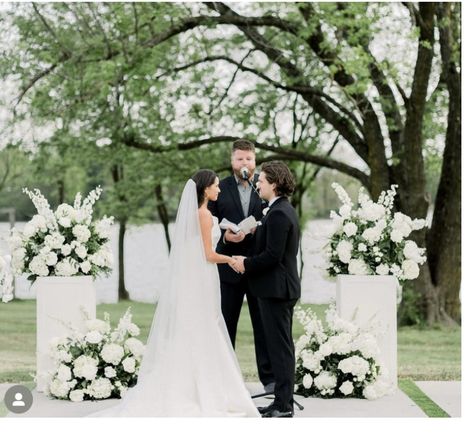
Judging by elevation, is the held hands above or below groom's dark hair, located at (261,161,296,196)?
below

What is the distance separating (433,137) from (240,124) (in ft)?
11.9

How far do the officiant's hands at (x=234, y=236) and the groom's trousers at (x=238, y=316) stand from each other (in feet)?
1.57

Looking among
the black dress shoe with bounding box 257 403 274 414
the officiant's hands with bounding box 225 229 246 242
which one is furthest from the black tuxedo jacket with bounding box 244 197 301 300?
the black dress shoe with bounding box 257 403 274 414

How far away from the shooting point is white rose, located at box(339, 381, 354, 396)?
802 cm

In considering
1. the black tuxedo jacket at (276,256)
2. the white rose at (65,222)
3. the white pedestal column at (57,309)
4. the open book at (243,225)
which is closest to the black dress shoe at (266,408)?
the black tuxedo jacket at (276,256)

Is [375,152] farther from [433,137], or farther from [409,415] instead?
[409,415]

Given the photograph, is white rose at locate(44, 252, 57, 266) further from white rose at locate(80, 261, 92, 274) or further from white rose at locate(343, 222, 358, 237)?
white rose at locate(343, 222, 358, 237)

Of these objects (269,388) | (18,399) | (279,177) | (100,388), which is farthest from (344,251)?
(18,399)

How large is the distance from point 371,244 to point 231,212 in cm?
128

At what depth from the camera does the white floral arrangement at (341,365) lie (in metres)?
8.02

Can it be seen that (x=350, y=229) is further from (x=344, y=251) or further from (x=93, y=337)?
(x=93, y=337)

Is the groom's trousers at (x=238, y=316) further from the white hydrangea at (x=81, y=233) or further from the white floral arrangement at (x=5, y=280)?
the white floral arrangement at (x=5, y=280)

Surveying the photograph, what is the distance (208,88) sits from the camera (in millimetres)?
17703

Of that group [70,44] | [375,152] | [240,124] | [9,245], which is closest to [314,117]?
[240,124]
